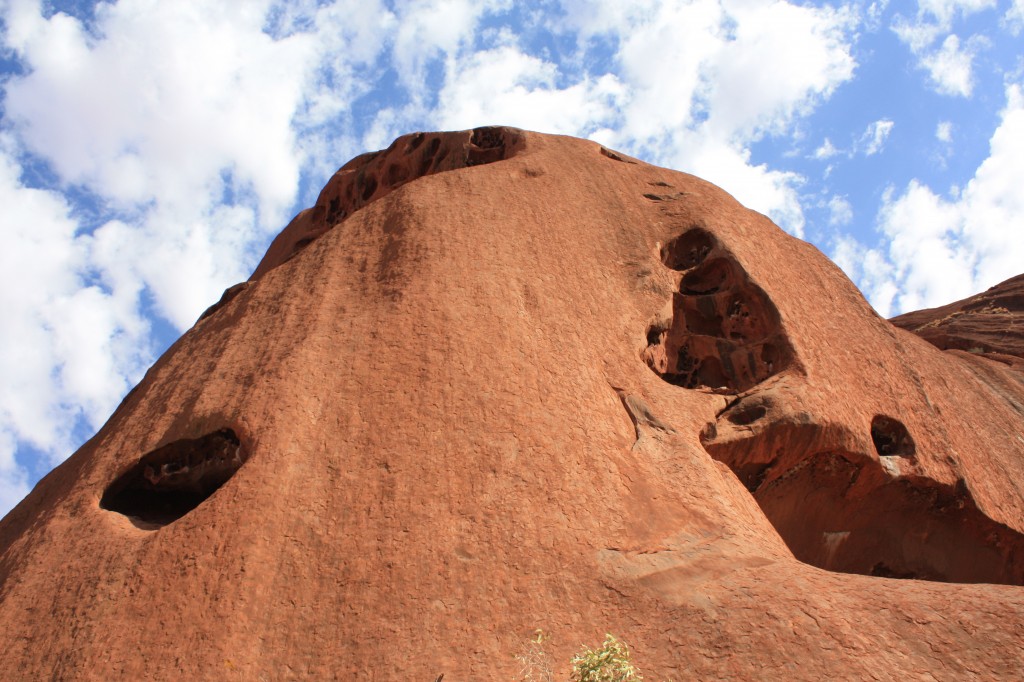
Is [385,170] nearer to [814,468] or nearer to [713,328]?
[713,328]

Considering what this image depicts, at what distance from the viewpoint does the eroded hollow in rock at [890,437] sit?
10304 mm

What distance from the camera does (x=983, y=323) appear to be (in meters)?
20.3

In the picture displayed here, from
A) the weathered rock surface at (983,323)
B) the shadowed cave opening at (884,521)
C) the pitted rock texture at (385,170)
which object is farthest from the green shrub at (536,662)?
the weathered rock surface at (983,323)

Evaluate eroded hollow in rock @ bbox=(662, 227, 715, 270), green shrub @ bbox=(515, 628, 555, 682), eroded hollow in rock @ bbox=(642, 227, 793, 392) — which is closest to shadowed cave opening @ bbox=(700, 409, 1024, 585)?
eroded hollow in rock @ bbox=(642, 227, 793, 392)

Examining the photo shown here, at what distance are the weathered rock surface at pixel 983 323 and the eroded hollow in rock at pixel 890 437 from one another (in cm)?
663

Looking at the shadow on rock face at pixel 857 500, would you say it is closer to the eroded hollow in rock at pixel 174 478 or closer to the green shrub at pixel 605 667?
the green shrub at pixel 605 667

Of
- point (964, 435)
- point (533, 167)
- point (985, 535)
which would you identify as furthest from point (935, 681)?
point (533, 167)

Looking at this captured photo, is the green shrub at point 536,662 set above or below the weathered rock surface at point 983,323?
below

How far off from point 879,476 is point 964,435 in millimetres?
2146

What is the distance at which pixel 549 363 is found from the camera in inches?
335

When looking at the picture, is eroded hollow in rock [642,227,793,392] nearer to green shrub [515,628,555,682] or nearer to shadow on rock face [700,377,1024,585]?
shadow on rock face [700,377,1024,585]

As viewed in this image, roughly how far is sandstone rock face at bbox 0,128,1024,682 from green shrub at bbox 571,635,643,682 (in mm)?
696

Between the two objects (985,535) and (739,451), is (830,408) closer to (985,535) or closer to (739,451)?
(739,451)

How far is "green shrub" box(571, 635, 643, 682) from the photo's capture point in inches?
199
